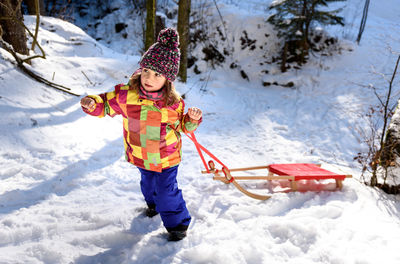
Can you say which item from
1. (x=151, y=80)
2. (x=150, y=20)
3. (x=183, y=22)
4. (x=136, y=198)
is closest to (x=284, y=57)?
(x=183, y=22)

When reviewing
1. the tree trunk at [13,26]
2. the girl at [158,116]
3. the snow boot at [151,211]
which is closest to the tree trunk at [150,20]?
the tree trunk at [13,26]

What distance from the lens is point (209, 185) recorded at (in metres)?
2.91

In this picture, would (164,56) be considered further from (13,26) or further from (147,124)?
(13,26)

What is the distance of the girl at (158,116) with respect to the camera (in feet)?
5.44

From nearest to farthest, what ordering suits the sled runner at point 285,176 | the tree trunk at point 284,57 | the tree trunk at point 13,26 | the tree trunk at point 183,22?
1. the sled runner at point 285,176
2. the tree trunk at point 13,26
3. the tree trunk at point 183,22
4. the tree trunk at point 284,57

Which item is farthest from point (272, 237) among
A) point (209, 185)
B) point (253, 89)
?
point (253, 89)

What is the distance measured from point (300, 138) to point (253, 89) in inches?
140

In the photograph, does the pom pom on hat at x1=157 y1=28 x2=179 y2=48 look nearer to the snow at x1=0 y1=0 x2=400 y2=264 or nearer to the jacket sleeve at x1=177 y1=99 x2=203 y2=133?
the jacket sleeve at x1=177 y1=99 x2=203 y2=133

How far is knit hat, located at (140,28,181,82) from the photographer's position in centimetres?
163

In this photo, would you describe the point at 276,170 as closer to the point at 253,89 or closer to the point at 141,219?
the point at 141,219

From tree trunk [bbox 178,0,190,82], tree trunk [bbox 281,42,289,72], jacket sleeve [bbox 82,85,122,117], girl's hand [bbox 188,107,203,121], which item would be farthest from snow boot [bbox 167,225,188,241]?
tree trunk [bbox 281,42,289,72]

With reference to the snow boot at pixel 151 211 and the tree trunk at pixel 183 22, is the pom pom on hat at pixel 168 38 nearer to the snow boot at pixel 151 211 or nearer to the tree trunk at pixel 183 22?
the snow boot at pixel 151 211

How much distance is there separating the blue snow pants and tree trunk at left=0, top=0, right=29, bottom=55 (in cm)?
352

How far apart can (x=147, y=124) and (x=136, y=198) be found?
111 centimetres
